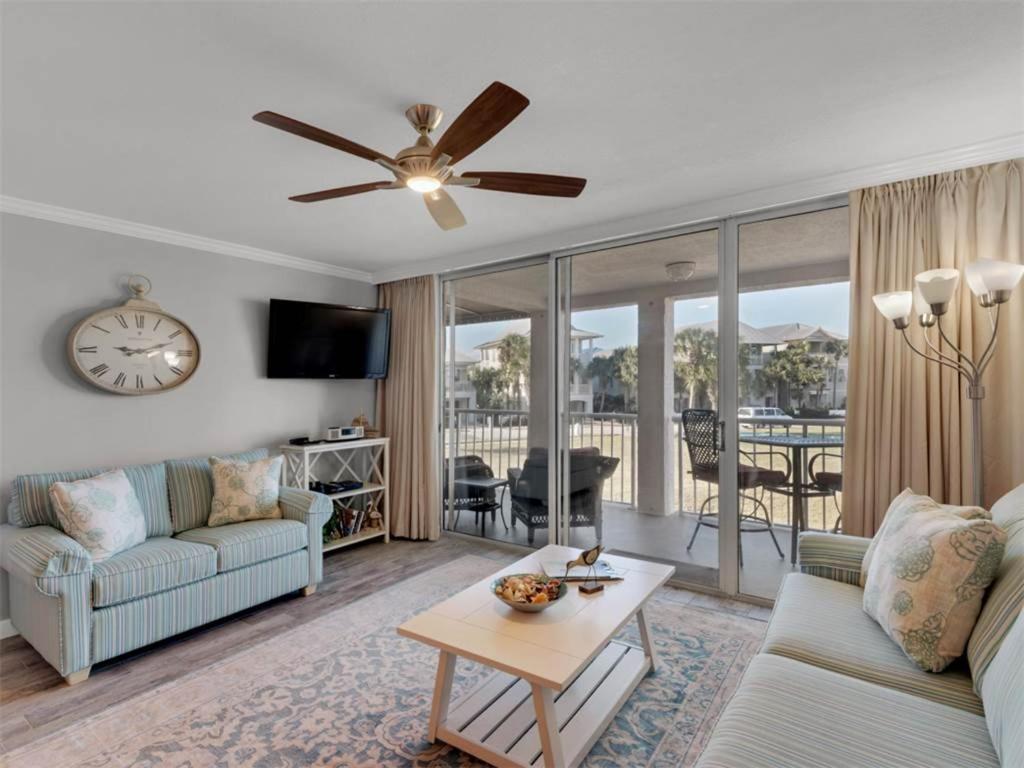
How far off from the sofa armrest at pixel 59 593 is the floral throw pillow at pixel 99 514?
0.31ft

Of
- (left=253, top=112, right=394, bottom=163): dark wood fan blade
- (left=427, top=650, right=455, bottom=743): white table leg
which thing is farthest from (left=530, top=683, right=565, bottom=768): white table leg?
(left=253, top=112, right=394, bottom=163): dark wood fan blade

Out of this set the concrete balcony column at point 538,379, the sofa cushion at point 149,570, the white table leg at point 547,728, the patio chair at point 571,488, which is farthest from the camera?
the concrete balcony column at point 538,379

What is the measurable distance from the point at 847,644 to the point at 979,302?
160 cm

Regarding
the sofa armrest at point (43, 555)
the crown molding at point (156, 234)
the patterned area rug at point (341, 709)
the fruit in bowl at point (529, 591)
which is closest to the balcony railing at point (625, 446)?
the patterned area rug at point (341, 709)

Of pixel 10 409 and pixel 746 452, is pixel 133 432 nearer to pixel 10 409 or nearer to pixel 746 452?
pixel 10 409

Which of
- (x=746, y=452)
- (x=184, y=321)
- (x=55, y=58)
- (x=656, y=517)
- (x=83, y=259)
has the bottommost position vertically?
(x=656, y=517)

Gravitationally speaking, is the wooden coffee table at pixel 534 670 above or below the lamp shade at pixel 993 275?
below

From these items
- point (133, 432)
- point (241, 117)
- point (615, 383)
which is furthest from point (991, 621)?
point (133, 432)

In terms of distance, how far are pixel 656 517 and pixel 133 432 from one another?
3.60m

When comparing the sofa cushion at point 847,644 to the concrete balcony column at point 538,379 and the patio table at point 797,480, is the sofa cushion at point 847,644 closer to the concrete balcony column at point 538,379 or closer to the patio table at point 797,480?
the patio table at point 797,480

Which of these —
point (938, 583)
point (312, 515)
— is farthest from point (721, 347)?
point (312, 515)

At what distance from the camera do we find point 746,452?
3.24m

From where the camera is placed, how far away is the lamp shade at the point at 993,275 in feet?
6.77

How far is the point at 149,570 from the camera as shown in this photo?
2646mm
